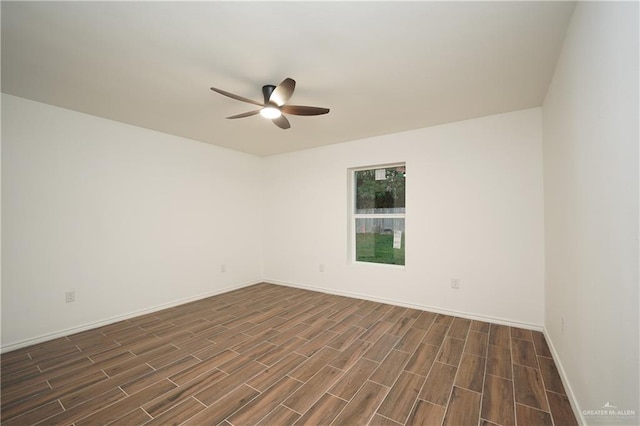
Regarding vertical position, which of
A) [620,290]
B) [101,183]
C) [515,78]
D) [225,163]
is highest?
[515,78]

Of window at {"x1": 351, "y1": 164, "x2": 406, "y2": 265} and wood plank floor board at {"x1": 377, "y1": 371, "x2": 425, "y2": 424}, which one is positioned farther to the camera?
window at {"x1": 351, "y1": 164, "x2": 406, "y2": 265}

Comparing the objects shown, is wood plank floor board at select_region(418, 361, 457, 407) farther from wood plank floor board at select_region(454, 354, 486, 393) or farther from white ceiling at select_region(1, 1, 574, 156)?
white ceiling at select_region(1, 1, 574, 156)

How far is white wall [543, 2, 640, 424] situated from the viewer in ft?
3.11

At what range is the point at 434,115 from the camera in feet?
10.1

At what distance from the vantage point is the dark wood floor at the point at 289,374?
163cm

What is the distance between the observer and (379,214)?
162 inches

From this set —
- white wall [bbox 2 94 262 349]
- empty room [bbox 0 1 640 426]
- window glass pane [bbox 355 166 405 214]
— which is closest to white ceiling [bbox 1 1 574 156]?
empty room [bbox 0 1 640 426]

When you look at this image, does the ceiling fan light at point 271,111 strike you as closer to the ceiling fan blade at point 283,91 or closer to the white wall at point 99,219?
the ceiling fan blade at point 283,91

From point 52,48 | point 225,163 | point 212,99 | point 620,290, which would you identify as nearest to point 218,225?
point 225,163

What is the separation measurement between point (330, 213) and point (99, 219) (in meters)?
3.07

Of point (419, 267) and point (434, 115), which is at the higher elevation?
point (434, 115)

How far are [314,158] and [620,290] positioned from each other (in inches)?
155

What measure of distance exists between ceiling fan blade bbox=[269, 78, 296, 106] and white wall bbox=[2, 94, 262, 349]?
7.83ft

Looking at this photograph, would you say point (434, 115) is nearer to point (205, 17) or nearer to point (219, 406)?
point (205, 17)
